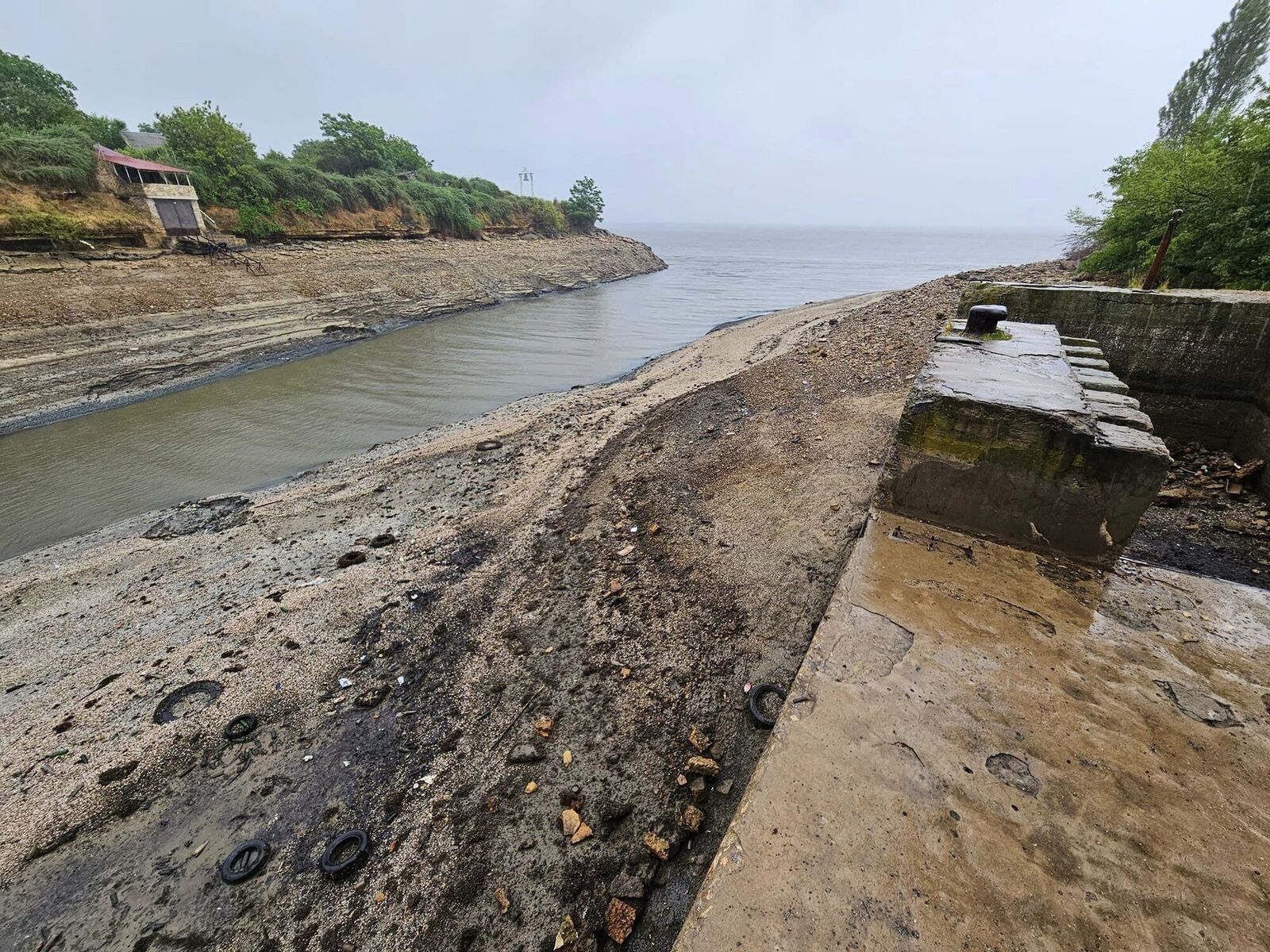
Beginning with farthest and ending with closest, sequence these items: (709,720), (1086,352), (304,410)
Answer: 1. (304,410)
2. (1086,352)
3. (709,720)

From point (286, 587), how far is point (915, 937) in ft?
18.5

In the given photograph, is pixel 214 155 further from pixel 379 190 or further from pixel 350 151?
pixel 350 151

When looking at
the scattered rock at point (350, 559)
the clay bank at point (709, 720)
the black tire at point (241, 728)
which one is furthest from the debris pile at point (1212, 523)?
the scattered rock at point (350, 559)

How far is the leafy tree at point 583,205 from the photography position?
50562 millimetres

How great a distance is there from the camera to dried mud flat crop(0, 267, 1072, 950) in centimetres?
244

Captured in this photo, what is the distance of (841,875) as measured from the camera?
1505 millimetres

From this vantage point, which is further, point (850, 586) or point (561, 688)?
point (561, 688)

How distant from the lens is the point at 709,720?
9.59ft

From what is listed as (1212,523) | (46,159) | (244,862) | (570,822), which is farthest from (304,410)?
(1212,523)

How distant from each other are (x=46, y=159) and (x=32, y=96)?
1731cm

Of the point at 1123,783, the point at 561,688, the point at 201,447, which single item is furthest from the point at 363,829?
the point at 201,447

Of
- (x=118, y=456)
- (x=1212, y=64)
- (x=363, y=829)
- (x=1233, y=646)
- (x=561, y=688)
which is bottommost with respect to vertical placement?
(x=118, y=456)

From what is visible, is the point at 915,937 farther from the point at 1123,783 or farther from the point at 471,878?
the point at 471,878

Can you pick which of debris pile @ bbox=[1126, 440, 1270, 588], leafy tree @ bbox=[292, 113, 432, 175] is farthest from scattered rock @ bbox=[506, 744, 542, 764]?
leafy tree @ bbox=[292, 113, 432, 175]
